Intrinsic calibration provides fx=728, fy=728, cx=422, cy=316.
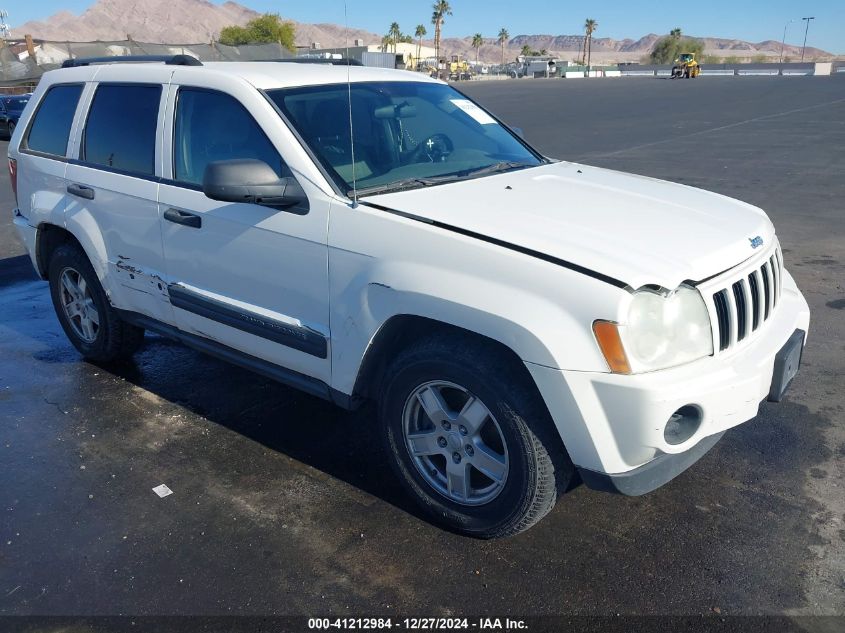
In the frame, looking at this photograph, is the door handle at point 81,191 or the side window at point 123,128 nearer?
the side window at point 123,128

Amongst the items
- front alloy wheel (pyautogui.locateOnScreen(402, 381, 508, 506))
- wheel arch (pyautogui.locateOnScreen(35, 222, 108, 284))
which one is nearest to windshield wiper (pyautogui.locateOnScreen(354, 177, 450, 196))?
front alloy wheel (pyautogui.locateOnScreen(402, 381, 508, 506))

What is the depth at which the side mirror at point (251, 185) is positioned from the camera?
3.15m

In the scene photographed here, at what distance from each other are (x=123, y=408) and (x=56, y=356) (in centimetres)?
119

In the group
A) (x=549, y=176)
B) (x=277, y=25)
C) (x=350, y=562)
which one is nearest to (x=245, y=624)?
(x=350, y=562)

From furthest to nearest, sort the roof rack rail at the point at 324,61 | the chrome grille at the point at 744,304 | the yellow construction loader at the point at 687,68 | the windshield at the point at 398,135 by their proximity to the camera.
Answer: the yellow construction loader at the point at 687,68, the roof rack rail at the point at 324,61, the windshield at the point at 398,135, the chrome grille at the point at 744,304

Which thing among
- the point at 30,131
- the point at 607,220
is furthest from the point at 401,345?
the point at 30,131

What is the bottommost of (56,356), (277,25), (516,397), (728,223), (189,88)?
(56,356)

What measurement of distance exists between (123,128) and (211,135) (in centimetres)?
83

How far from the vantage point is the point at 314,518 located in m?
3.27

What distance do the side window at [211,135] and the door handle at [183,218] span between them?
17cm

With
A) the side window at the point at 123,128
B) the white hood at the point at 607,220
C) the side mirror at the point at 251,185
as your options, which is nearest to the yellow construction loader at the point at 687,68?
the white hood at the point at 607,220

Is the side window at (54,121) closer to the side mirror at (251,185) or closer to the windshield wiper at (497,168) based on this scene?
the side mirror at (251,185)

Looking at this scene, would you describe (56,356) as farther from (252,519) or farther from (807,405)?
(807,405)

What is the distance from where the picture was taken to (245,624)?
265 centimetres
